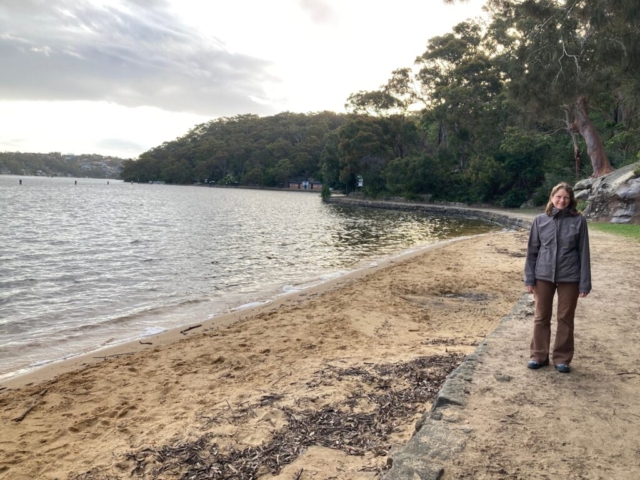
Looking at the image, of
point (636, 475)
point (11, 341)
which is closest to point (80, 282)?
point (11, 341)

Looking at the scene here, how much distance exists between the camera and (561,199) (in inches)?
152

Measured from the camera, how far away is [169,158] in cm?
13750

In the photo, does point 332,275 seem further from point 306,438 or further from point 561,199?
point 306,438

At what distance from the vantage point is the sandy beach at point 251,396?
316cm

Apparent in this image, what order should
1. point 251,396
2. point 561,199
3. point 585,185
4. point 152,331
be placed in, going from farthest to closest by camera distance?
point 585,185
point 152,331
point 251,396
point 561,199

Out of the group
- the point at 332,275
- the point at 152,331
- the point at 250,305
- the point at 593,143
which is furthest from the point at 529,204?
the point at 152,331

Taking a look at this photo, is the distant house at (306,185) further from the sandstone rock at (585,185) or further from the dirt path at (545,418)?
the dirt path at (545,418)

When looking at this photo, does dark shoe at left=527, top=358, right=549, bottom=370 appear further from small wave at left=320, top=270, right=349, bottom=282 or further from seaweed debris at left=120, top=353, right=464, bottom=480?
small wave at left=320, top=270, right=349, bottom=282

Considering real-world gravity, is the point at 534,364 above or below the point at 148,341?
above

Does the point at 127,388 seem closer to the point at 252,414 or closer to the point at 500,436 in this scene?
the point at 252,414

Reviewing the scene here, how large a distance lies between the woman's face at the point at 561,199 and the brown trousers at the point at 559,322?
2.32 feet

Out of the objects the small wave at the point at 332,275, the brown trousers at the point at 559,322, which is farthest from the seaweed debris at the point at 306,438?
the small wave at the point at 332,275

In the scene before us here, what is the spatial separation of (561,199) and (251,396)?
348 centimetres

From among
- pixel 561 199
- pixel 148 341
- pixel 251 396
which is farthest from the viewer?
pixel 148 341
